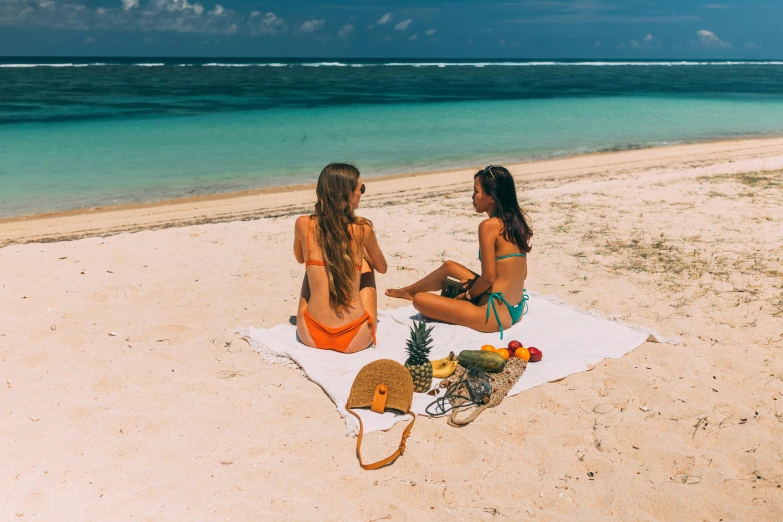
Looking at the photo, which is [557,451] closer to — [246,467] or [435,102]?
[246,467]

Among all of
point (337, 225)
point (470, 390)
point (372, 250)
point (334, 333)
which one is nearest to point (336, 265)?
point (337, 225)

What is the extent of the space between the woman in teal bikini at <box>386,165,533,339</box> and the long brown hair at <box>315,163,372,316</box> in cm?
92

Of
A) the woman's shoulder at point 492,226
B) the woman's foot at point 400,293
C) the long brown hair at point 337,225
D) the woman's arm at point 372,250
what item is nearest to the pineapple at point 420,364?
the long brown hair at point 337,225

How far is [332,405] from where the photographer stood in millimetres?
4289

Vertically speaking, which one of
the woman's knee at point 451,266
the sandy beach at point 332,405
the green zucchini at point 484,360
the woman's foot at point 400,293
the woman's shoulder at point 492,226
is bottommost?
the sandy beach at point 332,405

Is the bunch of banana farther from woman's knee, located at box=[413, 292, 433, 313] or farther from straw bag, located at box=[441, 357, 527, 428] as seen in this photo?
woman's knee, located at box=[413, 292, 433, 313]

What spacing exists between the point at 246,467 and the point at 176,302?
113 inches

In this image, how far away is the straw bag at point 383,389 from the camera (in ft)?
13.5

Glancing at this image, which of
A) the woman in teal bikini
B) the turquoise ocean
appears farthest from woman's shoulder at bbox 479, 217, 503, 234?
the turquoise ocean

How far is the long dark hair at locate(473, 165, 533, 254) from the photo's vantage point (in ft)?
16.6

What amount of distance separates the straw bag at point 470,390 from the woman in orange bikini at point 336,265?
0.86 metres

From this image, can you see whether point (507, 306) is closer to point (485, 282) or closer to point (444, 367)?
point (485, 282)

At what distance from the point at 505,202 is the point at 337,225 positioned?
1.38 metres

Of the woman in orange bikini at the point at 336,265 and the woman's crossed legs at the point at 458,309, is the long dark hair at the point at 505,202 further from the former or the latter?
the woman in orange bikini at the point at 336,265
